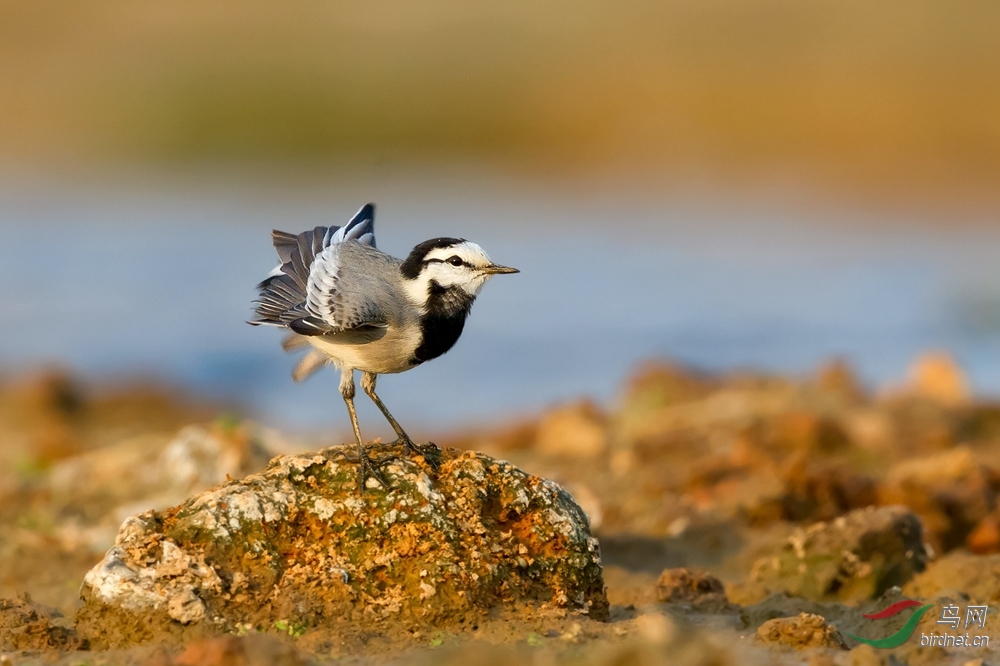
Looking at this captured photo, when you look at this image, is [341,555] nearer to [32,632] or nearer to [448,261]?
[32,632]

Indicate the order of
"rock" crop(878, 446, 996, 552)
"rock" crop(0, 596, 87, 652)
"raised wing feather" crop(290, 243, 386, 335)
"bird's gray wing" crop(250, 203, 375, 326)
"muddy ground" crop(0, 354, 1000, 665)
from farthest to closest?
"rock" crop(878, 446, 996, 552) < "bird's gray wing" crop(250, 203, 375, 326) < "raised wing feather" crop(290, 243, 386, 335) < "rock" crop(0, 596, 87, 652) < "muddy ground" crop(0, 354, 1000, 665)

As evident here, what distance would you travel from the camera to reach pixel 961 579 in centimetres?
727

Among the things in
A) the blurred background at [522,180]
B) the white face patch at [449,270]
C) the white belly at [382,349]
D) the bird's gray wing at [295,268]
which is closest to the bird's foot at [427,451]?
the white belly at [382,349]

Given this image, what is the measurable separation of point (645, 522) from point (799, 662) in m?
4.19

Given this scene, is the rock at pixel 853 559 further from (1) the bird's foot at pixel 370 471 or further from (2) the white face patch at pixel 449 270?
(1) the bird's foot at pixel 370 471

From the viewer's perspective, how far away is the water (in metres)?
18.0

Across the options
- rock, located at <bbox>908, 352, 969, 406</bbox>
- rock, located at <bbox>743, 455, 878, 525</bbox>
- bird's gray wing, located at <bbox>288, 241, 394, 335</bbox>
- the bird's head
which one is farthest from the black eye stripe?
rock, located at <bbox>908, 352, 969, 406</bbox>

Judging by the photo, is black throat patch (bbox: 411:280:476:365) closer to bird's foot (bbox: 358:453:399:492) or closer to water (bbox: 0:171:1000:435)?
bird's foot (bbox: 358:453:399:492)

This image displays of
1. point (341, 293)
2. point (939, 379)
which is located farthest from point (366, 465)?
point (939, 379)

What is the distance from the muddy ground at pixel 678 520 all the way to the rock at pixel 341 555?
Answer: 59 millimetres

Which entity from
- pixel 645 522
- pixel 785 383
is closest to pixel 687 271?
pixel 785 383

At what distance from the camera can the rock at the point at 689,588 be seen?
281 inches

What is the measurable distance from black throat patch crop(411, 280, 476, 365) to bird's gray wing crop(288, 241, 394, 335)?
0.71 feet

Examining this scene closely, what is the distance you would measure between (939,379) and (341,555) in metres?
9.71
